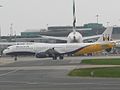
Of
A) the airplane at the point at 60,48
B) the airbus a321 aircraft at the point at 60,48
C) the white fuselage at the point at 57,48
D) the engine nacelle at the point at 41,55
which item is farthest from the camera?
the white fuselage at the point at 57,48

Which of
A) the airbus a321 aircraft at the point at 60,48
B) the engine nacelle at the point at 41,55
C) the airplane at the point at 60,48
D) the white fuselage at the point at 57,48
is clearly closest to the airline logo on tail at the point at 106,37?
the airplane at the point at 60,48

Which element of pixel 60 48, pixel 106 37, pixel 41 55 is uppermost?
pixel 106 37

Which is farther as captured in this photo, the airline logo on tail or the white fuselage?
the airline logo on tail

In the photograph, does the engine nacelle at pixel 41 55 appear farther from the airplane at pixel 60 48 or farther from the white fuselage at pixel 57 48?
the white fuselage at pixel 57 48

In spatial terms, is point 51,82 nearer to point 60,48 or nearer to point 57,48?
point 57,48

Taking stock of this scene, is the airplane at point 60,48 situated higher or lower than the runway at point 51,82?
higher

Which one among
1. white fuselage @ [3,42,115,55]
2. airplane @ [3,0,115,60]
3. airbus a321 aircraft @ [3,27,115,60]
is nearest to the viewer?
airplane @ [3,0,115,60]

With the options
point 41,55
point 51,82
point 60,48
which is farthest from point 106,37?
point 51,82

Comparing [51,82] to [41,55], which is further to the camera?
[41,55]

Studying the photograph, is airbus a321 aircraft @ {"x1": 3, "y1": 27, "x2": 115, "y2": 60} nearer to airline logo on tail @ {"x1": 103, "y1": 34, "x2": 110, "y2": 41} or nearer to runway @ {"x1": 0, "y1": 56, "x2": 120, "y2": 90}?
airline logo on tail @ {"x1": 103, "y1": 34, "x2": 110, "y2": 41}

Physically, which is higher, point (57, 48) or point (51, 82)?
point (57, 48)

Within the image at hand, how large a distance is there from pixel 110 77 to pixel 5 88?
11.1m

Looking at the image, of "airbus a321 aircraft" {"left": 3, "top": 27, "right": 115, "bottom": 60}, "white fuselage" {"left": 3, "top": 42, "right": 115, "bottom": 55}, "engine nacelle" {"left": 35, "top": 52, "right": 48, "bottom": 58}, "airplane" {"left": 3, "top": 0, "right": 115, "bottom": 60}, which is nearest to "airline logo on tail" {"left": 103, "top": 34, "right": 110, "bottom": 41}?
"airplane" {"left": 3, "top": 0, "right": 115, "bottom": 60}

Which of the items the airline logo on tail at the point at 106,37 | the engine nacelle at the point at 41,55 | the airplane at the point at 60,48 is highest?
the airline logo on tail at the point at 106,37
